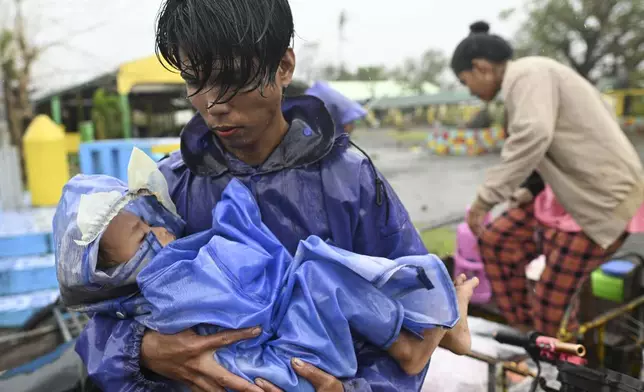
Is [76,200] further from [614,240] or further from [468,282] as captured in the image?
[614,240]

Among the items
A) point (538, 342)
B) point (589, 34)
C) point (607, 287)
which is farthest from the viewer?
point (589, 34)

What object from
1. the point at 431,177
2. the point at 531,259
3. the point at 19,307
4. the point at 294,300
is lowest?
the point at 431,177

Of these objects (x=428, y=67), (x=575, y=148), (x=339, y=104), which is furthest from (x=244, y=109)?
(x=428, y=67)

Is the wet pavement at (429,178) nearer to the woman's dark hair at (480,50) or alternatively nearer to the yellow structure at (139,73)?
the woman's dark hair at (480,50)

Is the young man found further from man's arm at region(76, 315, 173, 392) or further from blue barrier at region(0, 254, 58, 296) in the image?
blue barrier at region(0, 254, 58, 296)

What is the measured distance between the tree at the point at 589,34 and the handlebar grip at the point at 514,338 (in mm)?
19502

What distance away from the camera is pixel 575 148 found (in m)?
2.73

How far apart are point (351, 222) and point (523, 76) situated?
1856 mm

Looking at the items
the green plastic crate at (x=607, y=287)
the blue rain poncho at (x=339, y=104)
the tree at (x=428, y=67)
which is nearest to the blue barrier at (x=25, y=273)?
the blue rain poncho at (x=339, y=104)

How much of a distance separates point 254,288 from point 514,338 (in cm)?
112

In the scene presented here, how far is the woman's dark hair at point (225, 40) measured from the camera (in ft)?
3.42

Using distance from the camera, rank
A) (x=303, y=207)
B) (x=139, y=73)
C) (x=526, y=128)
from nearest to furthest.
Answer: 1. (x=303, y=207)
2. (x=526, y=128)
3. (x=139, y=73)

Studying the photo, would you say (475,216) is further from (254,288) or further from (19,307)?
(19,307)

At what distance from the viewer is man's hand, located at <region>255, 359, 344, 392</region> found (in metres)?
1.04
